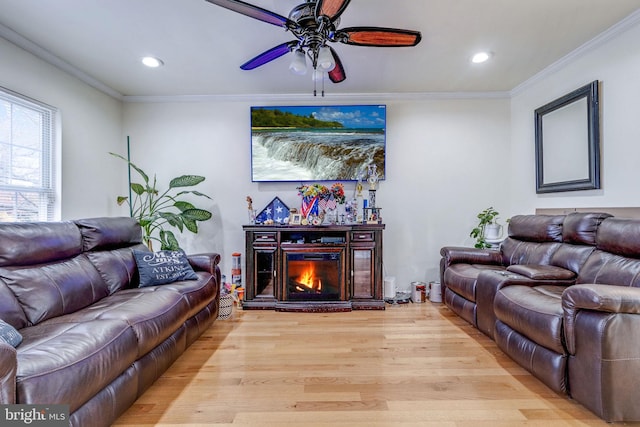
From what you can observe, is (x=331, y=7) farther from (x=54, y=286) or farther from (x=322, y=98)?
(x=54, y=286)

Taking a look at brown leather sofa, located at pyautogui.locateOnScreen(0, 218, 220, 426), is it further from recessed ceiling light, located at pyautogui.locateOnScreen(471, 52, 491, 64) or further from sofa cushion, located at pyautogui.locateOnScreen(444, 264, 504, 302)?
recessed ceiling light, located at pyautogui.locateOnScreen(471, 52, 491, 64)

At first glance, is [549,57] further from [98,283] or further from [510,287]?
[98,283]

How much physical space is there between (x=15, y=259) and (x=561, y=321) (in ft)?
11.0

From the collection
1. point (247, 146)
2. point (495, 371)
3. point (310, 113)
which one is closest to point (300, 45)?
point (310, 113)

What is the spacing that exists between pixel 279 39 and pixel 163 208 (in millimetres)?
2628

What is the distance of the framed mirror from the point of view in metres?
2.74

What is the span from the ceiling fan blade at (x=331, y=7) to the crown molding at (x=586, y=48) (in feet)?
8.14

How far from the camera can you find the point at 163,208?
3957mm

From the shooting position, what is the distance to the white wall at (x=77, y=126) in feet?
8.71

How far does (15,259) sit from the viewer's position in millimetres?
1874

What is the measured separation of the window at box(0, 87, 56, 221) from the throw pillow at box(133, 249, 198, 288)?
43.2 inches

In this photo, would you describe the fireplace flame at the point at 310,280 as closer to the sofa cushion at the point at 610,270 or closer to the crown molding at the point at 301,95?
the crown molding at the point at 301,95

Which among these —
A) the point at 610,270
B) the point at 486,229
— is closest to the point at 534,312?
the point at 610,270

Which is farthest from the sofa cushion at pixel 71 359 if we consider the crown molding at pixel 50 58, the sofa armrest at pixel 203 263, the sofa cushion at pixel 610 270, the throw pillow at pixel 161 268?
the sofa cushion at pixel 610 270
